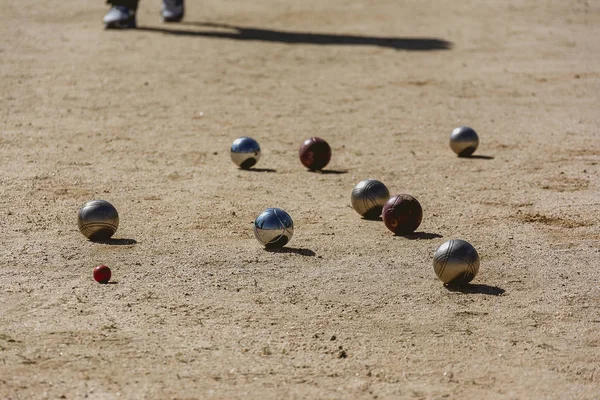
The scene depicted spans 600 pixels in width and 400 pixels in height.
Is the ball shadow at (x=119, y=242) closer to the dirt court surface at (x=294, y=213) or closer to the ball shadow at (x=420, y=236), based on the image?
the dirt court surface at (x=294, y=213)

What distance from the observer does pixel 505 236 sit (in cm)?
890

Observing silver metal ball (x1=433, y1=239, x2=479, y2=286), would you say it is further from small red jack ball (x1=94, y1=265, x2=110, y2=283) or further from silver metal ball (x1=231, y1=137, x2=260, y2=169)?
silver metal ball (x1=231, y1=137, x2=260, y2=169)

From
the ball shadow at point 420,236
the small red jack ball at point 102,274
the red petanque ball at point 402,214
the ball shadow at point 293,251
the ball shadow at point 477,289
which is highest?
the red petanque ball at point 402,214

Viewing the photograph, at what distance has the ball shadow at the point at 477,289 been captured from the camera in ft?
24.6

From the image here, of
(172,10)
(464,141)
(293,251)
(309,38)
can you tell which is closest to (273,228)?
(293,251)

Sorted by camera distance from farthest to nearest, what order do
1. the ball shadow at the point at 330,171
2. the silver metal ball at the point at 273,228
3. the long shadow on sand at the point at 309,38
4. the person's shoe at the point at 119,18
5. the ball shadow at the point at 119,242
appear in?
the person's shoe at the point at 119,18
the long shadow on sand at the point at 309,38
the ball shadow at the point at 330,171
the ball shadow at the point at 119,242
the silver metal ball at the point at 273,228

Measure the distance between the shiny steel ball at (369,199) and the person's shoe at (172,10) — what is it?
12.0m

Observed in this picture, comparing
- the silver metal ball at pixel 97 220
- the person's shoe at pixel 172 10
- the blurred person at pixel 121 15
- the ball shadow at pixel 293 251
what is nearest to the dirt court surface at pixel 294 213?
the ball shadow at pixel 293 251

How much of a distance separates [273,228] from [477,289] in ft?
5.81

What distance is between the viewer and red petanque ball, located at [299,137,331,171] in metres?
11.0

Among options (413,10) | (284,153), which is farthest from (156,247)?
(413,10)

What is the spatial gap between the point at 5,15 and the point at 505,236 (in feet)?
48.1

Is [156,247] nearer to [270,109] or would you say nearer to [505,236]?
[505,236]

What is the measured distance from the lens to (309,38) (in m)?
19.5
